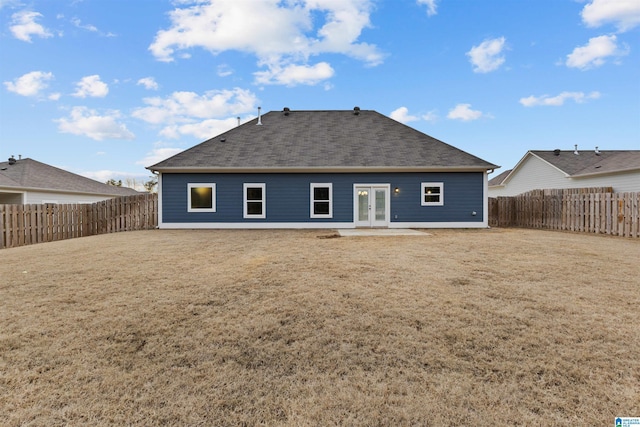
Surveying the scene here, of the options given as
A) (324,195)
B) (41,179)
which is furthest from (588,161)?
(41,179)

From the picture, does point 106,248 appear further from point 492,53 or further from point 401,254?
point 492,53

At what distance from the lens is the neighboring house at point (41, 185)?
58.1ft

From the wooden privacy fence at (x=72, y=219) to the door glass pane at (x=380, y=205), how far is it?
11.2 m

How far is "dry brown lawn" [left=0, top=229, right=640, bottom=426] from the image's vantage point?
78.5 inches

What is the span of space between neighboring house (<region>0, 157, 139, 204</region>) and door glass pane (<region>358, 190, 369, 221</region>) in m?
19.7

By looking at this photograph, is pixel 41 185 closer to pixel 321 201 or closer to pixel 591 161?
pixel 321 201

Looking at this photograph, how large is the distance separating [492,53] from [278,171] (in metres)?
13.9

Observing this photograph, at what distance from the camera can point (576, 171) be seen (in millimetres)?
20594

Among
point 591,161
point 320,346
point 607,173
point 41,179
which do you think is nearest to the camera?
point 320,346

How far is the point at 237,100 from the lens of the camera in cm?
2120

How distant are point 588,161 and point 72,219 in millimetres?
33007

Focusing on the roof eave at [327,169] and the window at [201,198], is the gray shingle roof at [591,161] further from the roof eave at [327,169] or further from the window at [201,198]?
the window at [201,198]

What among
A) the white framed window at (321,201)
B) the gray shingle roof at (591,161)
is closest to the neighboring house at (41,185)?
the white framed window at (321,201)

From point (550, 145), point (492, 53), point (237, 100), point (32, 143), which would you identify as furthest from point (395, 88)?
point (32, 143)
